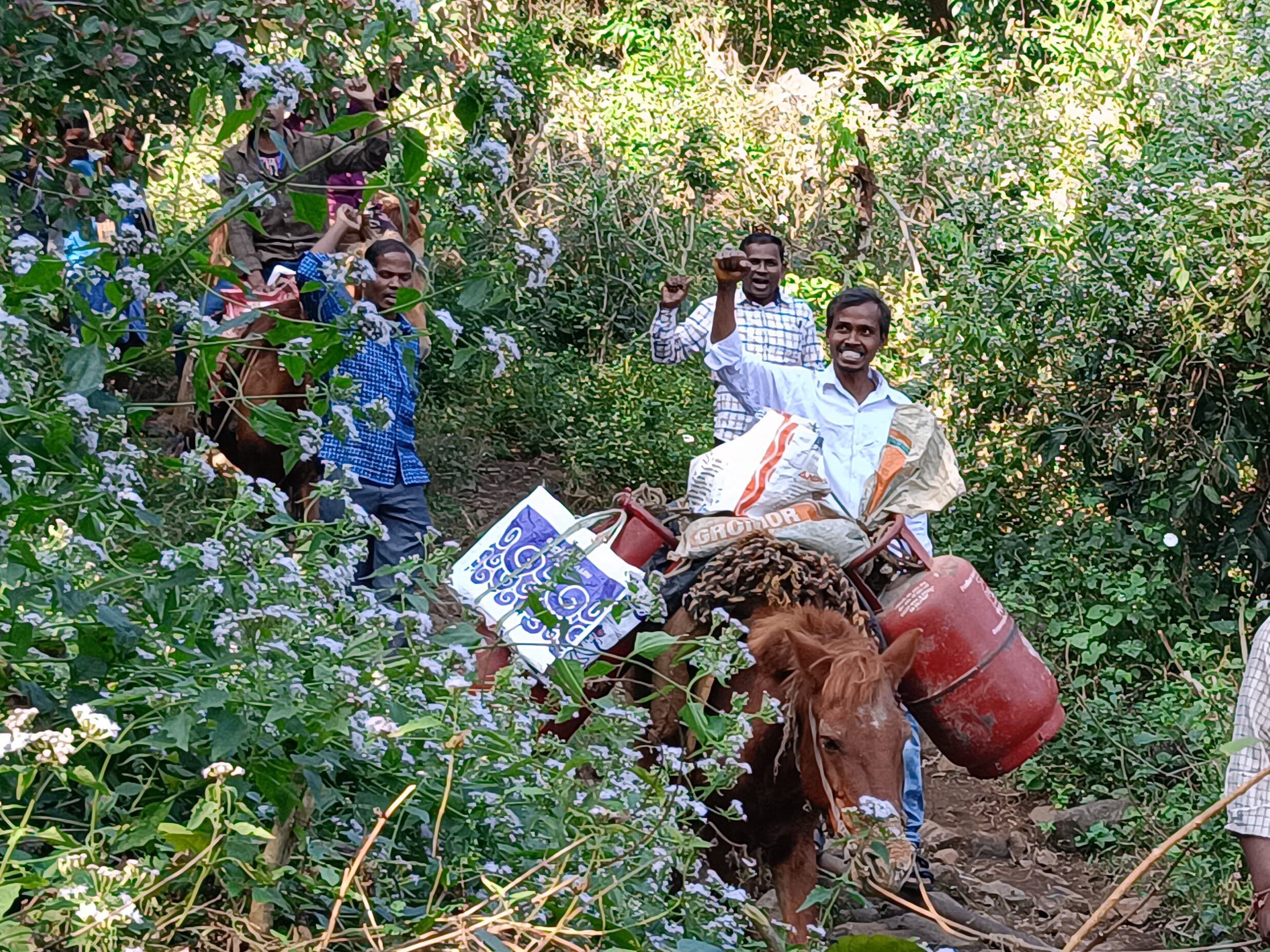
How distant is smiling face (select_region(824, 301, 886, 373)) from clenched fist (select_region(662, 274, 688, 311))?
104 centimetres

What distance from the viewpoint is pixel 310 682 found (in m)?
2.66

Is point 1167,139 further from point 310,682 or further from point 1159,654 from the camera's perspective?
point 310,682

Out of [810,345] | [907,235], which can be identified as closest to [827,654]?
[810,345]

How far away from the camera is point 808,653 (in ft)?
15.7

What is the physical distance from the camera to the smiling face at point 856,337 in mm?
6578

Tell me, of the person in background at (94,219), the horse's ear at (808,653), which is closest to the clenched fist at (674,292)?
the person in background at (94,219)

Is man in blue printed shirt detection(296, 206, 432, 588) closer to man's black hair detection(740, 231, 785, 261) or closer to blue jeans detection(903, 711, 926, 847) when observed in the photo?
man's black hair detection(740, 231, 785, 261)

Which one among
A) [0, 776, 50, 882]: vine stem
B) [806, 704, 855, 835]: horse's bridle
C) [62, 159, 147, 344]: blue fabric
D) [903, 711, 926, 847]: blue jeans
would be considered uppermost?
[62, 159, 147, 344]: blue fabric

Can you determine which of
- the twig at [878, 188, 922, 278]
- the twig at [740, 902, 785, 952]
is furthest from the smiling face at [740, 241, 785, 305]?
the twig at [740, 902, 785, 952]

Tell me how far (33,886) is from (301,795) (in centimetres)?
44

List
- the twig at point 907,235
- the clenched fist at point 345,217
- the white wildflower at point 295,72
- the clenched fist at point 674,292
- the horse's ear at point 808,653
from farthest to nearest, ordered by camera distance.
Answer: the twig at point 907,235, the clenched fist at point 674,292, the clenched fist at point 345,217, the horse's ear at point 808,653, the white wildflower at point 295,72

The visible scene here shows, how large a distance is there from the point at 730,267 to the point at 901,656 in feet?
7.87

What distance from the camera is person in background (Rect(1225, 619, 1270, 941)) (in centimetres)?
395

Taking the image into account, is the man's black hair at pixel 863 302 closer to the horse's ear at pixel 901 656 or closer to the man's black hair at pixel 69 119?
the horse's ear at pixel 901 656
